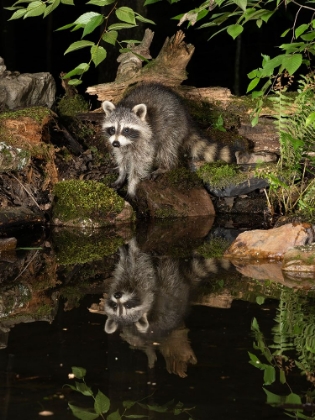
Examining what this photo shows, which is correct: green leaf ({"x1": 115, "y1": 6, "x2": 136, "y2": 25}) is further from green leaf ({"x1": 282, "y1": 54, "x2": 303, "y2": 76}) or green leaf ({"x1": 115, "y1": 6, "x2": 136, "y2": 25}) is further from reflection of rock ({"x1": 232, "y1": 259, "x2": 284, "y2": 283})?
reflection of rock ({"x1": 232, "y1": 259, "x2": 284, "y2": 283})

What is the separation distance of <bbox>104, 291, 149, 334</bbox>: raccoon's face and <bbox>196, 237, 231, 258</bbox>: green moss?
127 cm

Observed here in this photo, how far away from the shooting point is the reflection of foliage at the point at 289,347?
3931 millimetres

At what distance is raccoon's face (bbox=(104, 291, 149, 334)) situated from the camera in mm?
5074

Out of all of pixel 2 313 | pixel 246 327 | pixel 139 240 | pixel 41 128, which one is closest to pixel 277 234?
pixel 139 240

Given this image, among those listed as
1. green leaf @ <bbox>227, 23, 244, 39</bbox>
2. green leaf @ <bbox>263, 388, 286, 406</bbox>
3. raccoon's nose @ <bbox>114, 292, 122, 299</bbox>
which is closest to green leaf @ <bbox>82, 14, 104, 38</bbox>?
green leaf @ <bbox>227, 23, 244, 39</bbox>

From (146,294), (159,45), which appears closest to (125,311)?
(146,294)

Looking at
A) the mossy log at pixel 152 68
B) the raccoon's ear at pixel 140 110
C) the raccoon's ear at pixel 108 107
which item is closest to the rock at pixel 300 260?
the raccoon's ear at pixel 140 110

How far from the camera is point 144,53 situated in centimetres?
938

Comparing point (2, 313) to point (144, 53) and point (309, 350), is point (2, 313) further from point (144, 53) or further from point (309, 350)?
point (144, 53)

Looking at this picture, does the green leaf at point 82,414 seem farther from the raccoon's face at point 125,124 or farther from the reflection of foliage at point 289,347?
the raccoon's face at point 125,124

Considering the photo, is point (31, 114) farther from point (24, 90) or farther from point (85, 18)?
point (85, 18)

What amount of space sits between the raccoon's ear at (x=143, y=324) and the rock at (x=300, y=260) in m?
1.44

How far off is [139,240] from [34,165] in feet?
5.27

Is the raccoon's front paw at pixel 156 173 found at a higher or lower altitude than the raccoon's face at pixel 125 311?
lower
